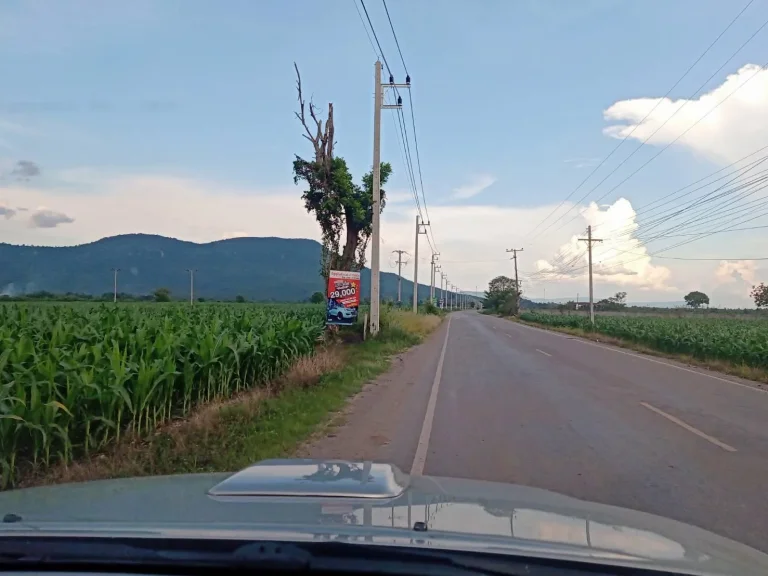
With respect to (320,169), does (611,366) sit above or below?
below

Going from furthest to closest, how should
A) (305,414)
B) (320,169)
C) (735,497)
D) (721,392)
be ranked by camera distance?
(320,169) < (721,392) < (305,414) < (735,497)

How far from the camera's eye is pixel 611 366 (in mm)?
21688

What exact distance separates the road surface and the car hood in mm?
2845

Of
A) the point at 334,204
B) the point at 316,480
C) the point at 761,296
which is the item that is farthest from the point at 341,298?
the point at 761,296

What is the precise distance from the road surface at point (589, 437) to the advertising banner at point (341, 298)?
6235 mm

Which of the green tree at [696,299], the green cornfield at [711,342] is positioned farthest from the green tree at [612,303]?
the green cornfield at [711,342]

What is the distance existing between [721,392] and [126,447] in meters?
12.8

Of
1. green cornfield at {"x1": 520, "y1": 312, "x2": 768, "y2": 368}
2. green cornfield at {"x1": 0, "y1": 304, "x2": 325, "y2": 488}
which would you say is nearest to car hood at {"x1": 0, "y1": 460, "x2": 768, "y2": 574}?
green cornfield at {"x1": 0, "y1": 304, "x2": 325, "y2": 488}

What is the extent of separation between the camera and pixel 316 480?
3736 mm

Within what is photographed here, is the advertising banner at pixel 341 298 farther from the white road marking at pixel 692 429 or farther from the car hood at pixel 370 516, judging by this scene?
the car hood at pixel 370 516

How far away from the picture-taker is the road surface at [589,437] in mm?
7020

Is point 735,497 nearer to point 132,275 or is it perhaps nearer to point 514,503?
point 514,503

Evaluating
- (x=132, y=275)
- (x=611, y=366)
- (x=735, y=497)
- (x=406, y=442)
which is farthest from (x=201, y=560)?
(x=132, y=275)

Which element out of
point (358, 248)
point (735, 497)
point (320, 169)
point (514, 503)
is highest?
point (320, 169)
